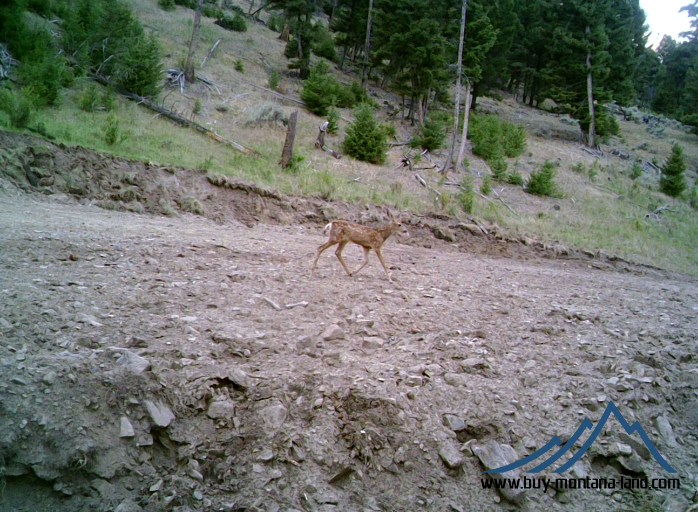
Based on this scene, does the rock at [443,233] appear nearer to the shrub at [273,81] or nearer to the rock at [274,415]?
the rock at [274,415]

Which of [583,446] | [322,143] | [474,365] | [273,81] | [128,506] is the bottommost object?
[128,506]

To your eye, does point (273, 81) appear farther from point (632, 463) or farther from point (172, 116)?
point (632, 463)

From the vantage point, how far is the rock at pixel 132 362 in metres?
4.05

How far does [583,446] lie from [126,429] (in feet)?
11.8

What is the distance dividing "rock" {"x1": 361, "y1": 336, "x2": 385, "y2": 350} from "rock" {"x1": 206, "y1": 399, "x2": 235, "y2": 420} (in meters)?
1.84

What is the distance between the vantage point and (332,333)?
5.63 m

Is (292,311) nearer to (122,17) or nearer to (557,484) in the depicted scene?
(557,484)

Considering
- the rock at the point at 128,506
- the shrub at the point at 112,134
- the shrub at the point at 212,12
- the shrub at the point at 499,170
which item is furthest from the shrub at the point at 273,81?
the rock at the point at 128,506

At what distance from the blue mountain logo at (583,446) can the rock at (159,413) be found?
8.08 ft

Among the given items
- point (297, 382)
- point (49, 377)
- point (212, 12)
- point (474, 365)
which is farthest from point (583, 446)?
point (212, 12)

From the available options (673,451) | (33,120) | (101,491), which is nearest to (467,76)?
(33,120)

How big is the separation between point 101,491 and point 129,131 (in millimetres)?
15405

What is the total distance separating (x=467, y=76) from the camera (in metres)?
26.4

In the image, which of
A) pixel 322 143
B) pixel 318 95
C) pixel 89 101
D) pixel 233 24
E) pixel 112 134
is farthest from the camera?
pixel 233 24
